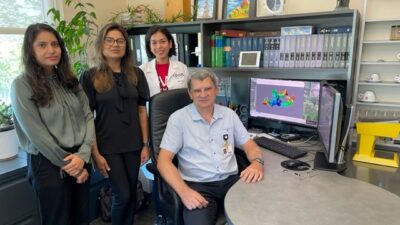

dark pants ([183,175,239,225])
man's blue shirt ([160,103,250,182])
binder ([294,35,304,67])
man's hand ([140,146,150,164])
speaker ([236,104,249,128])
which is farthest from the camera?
speaker ([236,104,249,128])

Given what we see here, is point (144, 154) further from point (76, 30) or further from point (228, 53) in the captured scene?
point (76, 30)

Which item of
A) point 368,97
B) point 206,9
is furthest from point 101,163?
point 368,97

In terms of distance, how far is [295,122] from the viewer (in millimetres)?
2201

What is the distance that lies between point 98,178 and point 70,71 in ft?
3.86

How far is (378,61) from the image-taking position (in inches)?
80.3

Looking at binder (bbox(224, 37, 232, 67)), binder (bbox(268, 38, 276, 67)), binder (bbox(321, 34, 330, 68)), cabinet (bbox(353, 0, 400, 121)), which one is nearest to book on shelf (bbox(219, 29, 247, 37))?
binder (bbox(224, 37, 232, 67))

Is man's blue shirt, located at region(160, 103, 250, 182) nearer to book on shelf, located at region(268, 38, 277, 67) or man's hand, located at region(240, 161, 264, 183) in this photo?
man's hand, located at region(240, 161, 264, 183)

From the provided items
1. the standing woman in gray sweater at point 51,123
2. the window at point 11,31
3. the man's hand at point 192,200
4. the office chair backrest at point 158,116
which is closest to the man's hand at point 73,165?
the standing woman in gray sweater at point 51,123

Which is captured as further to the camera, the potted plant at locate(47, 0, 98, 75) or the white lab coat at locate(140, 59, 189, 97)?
the potted plant at locate(47, 0, 98, 75)

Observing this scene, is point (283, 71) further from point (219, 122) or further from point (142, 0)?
point (142, 0)

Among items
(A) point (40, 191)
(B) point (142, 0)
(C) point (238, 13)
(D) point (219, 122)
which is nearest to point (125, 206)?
(A) point (40, 191)

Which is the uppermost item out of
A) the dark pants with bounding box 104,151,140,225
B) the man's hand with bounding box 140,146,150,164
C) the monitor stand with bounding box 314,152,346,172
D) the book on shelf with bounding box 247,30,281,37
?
the book on shelf with bounding box 247,30,281,37

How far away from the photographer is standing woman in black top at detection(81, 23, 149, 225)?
1776mm

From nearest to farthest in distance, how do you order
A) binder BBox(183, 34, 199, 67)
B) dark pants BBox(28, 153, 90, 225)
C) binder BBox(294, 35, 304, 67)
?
dark pants BBox(28, 153, 90, 225), binder BBox(294, 35, 304, 67), binder BBox(183, 34, 199, 67)
